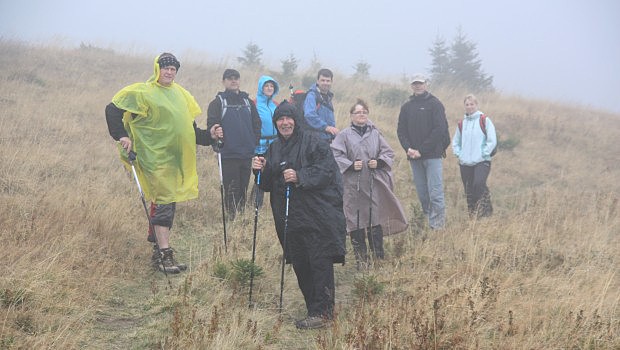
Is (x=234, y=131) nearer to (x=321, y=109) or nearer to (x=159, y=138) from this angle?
(x=321, y=109)

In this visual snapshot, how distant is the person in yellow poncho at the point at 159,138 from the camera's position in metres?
5.05

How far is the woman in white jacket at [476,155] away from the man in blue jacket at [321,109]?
2261 mm

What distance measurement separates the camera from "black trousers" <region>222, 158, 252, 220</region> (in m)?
7.10

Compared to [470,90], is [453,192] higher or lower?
lower

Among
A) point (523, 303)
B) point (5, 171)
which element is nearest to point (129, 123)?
point (5, 171)

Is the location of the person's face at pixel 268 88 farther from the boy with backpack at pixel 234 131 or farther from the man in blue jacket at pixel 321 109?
the man in blue jacket at pixel 321 109

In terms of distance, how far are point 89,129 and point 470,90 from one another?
17020mm

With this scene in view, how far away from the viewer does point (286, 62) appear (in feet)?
61.7

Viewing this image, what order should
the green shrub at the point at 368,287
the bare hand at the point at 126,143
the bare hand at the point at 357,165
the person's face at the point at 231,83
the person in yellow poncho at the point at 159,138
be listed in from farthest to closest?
the person's face at the point at 231,83 < the bare hand at the point at 357,165 < the person in yellow poncho at the point at 159,138 < the bare hand at the point at 126,143 < the green shrub at the point at 368,287

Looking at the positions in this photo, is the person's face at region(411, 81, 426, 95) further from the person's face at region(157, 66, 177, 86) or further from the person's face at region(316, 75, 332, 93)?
the person's face at region(157, 66, 177, 86)

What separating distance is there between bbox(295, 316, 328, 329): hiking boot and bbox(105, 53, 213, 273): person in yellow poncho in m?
1.67

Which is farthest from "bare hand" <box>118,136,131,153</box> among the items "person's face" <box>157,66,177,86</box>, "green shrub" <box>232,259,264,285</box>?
"green shrub" <box>232,259,264,285</box>

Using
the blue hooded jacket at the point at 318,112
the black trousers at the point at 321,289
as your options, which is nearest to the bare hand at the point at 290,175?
the black trousers at the point at 321,289

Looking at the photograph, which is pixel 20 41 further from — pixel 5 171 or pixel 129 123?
pixel 129 123
